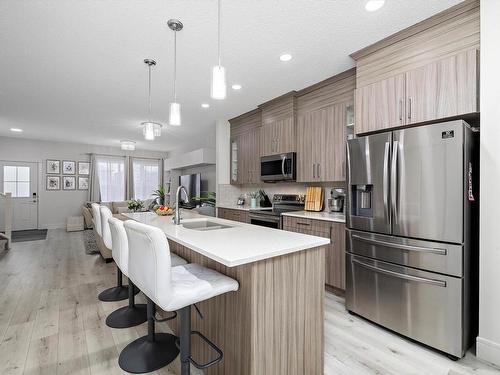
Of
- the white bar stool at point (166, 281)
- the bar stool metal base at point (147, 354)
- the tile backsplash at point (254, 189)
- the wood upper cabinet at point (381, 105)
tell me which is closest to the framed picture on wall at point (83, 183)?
the tile backsplash at point (254, 189)

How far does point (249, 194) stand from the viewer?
500cm

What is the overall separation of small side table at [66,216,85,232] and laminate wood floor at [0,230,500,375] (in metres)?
4.11

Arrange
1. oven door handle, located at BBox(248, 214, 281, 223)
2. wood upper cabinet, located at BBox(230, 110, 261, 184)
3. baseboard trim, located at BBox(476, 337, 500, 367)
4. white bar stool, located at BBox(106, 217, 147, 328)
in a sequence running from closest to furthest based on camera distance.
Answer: baseboard trim, located at BBox(476, 337, 500, 367) → white bar stool, located at BBox(106, 217, 147, 328) → oven door handle, located at BBox(248, 214, 281, 223) → wood upper cabinet, located at BBox(230, 110, 261, 184)

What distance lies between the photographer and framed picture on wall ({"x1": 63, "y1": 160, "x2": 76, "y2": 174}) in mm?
7688

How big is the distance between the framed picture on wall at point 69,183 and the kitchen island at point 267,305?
7.87m

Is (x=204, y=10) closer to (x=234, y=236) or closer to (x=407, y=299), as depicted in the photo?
(x=234, y=236)

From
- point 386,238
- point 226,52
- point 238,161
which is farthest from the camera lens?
point 238,161

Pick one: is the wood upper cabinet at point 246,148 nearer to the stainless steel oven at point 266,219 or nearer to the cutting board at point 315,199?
the stainless steel oven at point 266,219

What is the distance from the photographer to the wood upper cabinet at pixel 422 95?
187cm

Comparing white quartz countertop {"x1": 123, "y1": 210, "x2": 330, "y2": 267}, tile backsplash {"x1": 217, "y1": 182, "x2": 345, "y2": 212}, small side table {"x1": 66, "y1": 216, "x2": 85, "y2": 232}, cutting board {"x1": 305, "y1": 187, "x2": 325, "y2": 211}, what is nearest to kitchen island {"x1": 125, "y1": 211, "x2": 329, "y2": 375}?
white quartz countertop {"x1": 123, "y1": 210, "x2": 330, "y2": 267}

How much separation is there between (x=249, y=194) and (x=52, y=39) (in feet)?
11.7

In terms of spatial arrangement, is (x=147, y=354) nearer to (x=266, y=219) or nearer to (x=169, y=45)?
(x=266, y=219)

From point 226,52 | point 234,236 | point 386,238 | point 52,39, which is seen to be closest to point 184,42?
point 226,52

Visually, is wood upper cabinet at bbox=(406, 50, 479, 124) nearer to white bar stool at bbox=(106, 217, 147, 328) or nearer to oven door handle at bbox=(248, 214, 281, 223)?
oven door handle at bbox=(248, 214, 281, 223)
